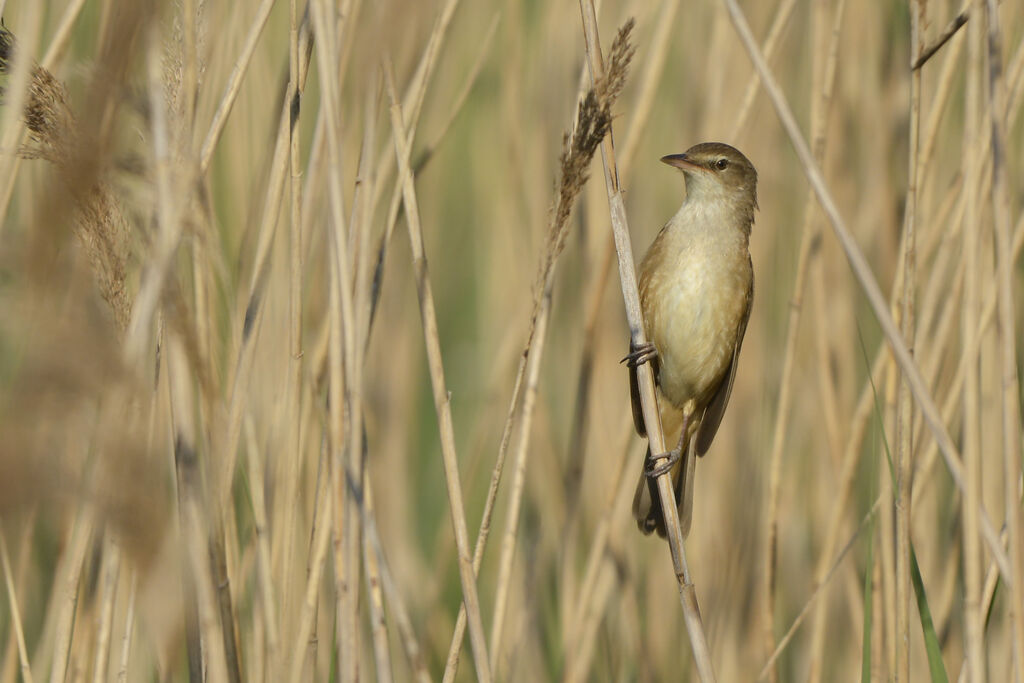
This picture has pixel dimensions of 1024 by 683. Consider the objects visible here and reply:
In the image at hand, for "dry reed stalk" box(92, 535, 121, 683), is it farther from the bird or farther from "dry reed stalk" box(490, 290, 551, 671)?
the bird

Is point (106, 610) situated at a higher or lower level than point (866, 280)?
lower

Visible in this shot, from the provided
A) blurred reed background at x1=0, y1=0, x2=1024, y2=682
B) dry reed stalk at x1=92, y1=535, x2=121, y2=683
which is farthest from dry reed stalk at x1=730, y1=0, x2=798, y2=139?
dry reed stalk at x1=92, y1=535, x2=121, y2=683

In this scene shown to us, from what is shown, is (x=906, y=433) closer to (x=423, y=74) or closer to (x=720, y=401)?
(x=720, y=401)

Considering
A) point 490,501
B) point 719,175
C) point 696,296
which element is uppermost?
point 719,175

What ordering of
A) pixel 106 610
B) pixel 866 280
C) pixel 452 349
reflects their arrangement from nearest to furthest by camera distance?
pixel 866 280 < pixel 106 610 < pixel 452 349

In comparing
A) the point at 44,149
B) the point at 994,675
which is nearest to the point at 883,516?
the point at 994,675

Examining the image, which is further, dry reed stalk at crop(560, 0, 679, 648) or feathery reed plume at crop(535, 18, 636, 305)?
dry reed stalk at crop(560, 0, 679, 648)

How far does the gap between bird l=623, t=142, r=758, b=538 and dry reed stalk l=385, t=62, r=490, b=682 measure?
90 centimetres

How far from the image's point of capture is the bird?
2.53 m

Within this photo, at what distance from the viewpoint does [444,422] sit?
167 centimetres

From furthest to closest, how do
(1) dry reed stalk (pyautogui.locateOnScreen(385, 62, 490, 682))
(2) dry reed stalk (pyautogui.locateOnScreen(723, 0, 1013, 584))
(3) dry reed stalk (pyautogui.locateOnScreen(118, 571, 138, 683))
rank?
1. (3) dry reed stalk (pyautogui.locateOnScreen(118, 571, 138, 683))
2. (1) dry reed stalk (pyautogui.locateOnScreen(385, 62, 490, 682))
3. (2) dry reed stalk (pyautogui.locateOnScreen(723, 0, 1013, 584))

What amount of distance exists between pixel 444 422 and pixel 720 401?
1.22 meters

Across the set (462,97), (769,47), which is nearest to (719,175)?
Answer: (769,47)

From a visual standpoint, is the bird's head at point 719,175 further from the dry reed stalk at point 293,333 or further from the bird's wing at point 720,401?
the dry reed stalk at point 293,333
